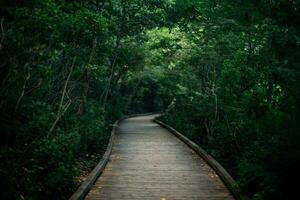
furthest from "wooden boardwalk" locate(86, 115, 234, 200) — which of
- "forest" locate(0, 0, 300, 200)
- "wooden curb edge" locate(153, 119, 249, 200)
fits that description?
"forest" locate(0, 0, 300, 200)

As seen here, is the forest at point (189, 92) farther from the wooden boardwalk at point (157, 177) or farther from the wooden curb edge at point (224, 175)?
the wooden boardwalk at point (157, 177)

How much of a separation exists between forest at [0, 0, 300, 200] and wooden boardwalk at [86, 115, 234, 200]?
692 mm

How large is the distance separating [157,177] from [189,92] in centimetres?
976

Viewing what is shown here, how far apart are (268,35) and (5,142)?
664 cm

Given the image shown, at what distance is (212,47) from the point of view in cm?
1625

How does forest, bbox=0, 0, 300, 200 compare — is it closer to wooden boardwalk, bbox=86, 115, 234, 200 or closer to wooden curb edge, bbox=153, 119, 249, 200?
wooden curb edge, bbox=153, 119, 249, 200

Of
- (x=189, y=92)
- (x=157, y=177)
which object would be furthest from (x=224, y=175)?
(x=189, y=92)

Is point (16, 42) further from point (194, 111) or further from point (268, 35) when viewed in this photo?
point (194, 111)

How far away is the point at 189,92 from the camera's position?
2003cm

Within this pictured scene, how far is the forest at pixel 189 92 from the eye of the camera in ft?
24.1

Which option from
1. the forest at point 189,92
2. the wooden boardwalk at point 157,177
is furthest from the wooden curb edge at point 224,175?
the forest at point 189,92

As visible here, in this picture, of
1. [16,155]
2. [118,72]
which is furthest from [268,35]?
[118,72]

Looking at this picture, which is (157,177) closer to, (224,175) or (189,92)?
(224,175)

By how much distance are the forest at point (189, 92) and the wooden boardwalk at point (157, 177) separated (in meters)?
0.69
